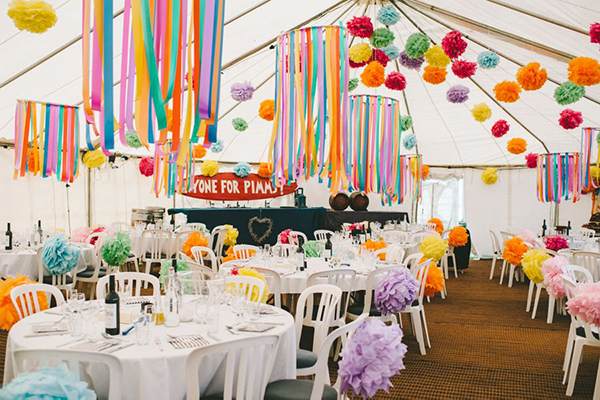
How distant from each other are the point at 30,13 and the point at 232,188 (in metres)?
7.77

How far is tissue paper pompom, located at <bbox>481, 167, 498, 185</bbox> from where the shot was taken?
1280 centimetres

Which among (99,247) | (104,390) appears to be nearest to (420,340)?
(104,390)

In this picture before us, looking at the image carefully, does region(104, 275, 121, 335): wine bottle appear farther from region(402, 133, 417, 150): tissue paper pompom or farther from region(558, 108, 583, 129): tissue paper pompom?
region(402, 133, 417, 150): tissue paper pompom

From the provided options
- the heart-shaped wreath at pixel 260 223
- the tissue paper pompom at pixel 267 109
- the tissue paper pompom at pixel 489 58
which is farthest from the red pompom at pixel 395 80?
the heart-shaped wreath at pixel 260 223

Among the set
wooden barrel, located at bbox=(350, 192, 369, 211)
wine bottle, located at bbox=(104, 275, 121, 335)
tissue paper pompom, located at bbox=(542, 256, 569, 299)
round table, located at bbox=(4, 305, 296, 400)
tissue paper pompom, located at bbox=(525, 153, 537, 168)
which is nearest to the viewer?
round table, located at bbox=(4, 305, 296, 400)

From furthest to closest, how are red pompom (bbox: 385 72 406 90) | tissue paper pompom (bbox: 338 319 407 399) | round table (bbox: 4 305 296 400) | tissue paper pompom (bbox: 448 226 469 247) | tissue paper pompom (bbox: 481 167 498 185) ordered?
tissue paper pompom (bbox: 481 167 498 185), tissue paper pompom (bbox: 448 226 469 247), red pompom (bbox: 385 72 406 90), round table (bbox: 4 305 296 400), tissue paper pompom (bbox: 338 319 407 399)

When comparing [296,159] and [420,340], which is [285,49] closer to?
[296,159]

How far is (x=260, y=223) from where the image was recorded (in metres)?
11.0

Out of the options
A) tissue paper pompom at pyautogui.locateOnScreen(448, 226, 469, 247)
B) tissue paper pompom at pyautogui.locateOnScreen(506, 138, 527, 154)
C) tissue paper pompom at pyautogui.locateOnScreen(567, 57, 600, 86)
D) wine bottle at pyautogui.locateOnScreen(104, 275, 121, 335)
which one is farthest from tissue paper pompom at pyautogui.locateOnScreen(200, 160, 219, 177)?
wine bottle at pyautogui.locateOnScreen(104, 275, 121, 335)

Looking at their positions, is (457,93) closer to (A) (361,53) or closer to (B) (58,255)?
(A) (361,53)

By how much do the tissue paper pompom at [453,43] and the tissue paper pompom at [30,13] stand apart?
4012 millimetres

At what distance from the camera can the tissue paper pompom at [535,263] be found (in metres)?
6.36

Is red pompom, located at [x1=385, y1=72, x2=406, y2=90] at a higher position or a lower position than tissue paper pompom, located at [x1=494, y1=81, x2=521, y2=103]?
higher

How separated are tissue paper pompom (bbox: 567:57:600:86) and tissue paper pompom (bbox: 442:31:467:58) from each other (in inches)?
47.2
